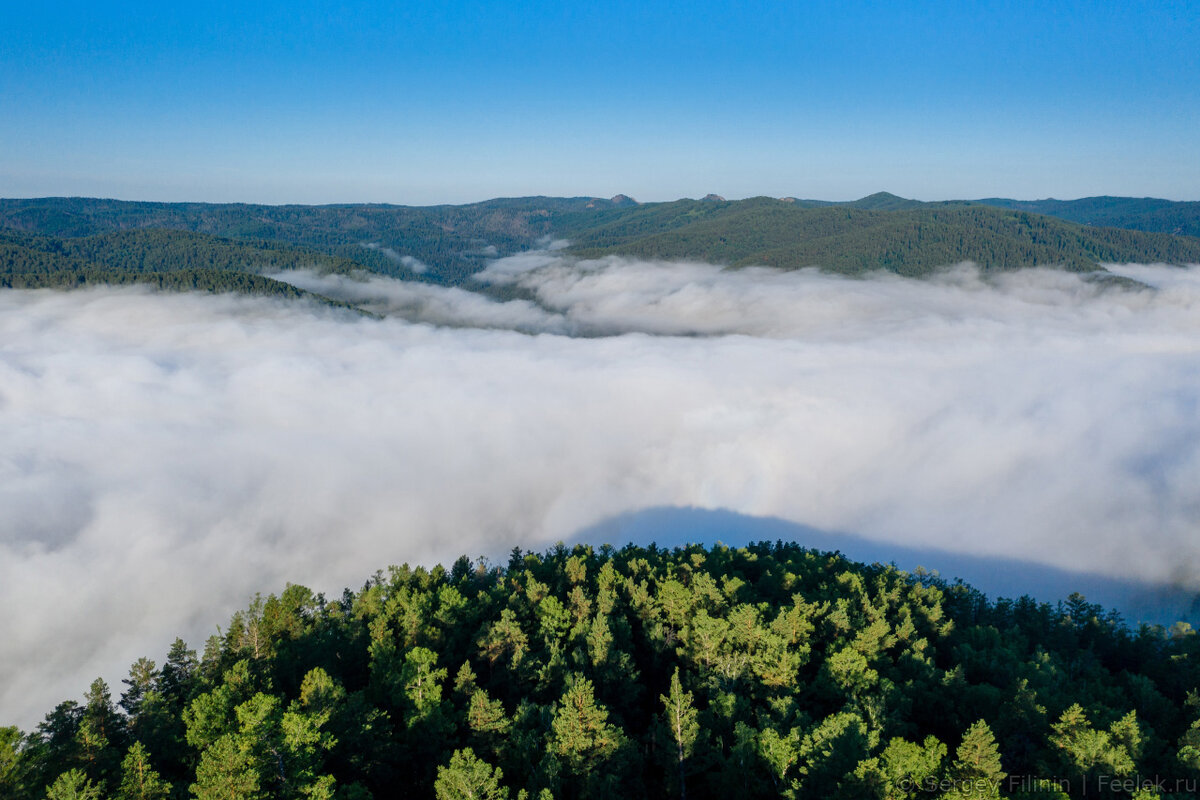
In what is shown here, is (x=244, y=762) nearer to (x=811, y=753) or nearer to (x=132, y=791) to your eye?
(x=132, y=791)

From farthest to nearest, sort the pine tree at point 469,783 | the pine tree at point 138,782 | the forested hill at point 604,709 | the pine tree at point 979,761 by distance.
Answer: the pine tree at point 979,761, the forested hill at point 604,709, the pine tree at point 469,783, the pine tree at point 138,782

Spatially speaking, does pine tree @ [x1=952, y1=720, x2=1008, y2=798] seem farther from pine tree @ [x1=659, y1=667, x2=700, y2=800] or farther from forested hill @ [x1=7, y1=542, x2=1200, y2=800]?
pine tree @ [x1=659, y1=667, x2=700, y2=800]

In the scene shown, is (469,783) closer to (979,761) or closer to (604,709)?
(604,709)

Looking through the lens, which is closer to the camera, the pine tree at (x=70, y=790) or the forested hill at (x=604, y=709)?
the pine tree at (x=70, y=790)

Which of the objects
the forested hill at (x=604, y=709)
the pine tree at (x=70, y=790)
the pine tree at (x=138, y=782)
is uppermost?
the pine tree at (x=70, y=790)

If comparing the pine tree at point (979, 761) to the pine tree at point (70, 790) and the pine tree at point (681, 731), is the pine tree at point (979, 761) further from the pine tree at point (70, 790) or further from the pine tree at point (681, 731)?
the pine tree at point (70, 790)

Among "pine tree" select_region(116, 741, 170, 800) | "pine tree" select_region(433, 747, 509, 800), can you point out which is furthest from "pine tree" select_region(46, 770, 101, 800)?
"pine tree" select_region(433, 747, 509, 800)

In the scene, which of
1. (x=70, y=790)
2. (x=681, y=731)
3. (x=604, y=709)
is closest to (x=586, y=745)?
(x=604, y=709)

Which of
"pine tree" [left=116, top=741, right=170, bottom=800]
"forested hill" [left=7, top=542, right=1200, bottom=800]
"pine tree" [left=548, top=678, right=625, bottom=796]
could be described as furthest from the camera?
"pine tree" [left=548, top=678, right=625, bottom=796]

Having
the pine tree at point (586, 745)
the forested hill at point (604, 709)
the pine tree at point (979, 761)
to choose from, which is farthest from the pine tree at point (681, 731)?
the pine tree at point (979, 761)
